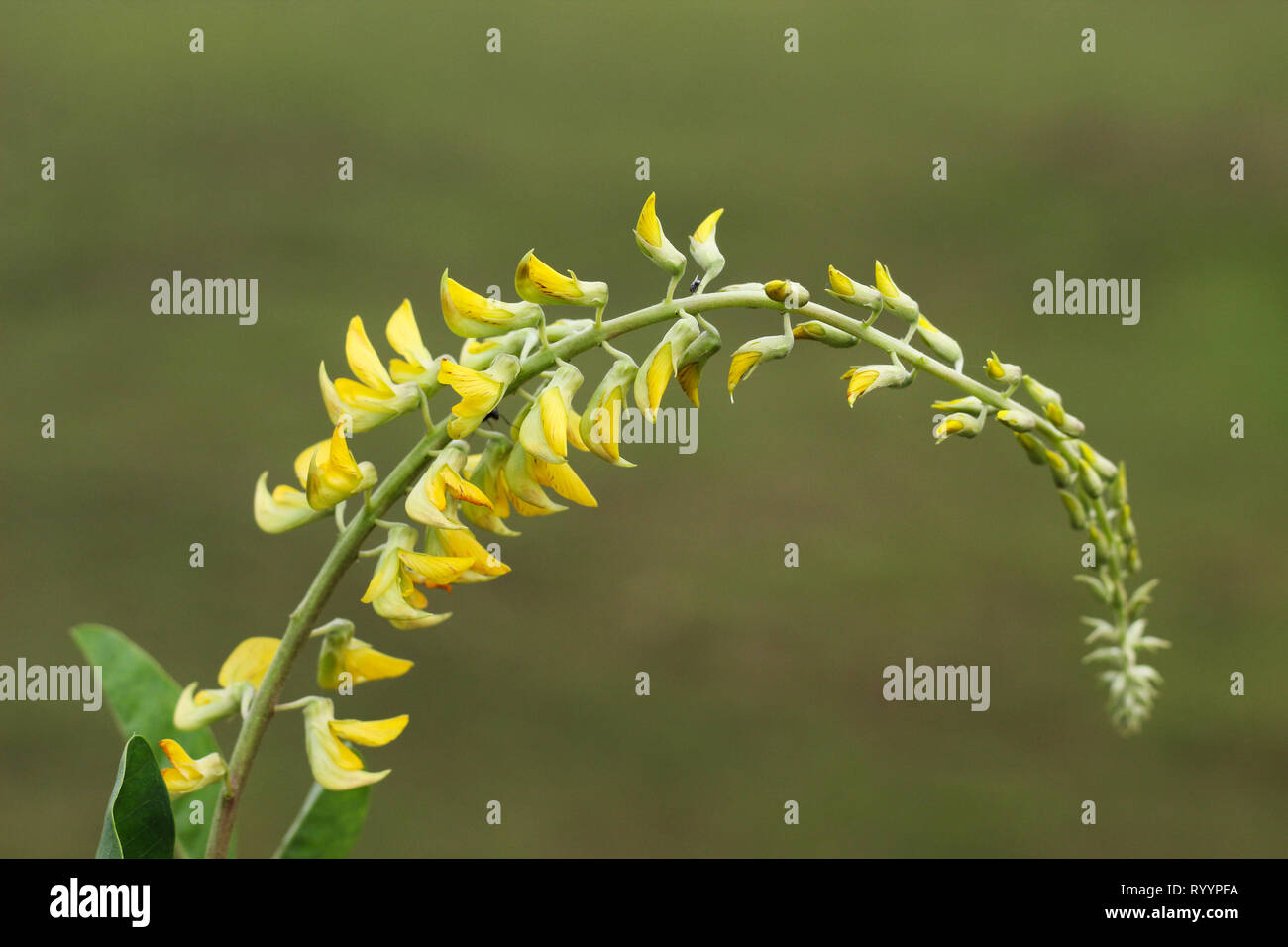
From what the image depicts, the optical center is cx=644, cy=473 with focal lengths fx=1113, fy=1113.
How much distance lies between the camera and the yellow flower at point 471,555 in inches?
20.7

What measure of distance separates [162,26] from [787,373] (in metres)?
1.60

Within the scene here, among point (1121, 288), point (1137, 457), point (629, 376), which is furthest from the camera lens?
point (1121, 288)

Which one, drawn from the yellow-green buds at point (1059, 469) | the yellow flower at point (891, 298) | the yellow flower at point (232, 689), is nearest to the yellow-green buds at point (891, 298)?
the yellow flower at point (891, 298)

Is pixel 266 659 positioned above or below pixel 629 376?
below

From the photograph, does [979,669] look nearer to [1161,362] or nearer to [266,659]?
[1161,362]

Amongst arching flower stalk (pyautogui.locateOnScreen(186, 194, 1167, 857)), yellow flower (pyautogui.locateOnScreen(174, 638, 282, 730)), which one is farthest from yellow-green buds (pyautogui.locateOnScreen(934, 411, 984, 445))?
yellow flower (pyautogui.locateOnScreen(174, 638, 282, 730))

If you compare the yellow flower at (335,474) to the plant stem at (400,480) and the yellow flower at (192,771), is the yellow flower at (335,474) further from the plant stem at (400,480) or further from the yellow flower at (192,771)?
the yellow flower at (192,771)

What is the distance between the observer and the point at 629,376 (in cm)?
53

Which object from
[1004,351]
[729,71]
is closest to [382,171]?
[729,71]

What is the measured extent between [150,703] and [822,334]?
51 centimetres

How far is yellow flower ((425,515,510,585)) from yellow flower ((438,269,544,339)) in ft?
0.31

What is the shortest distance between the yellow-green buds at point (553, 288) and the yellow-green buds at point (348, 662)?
20cm

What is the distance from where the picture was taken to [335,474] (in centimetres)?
52

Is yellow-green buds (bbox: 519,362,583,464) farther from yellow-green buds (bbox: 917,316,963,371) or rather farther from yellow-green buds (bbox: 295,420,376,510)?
yellow-green buds (bbox: 917,316,963,371)
